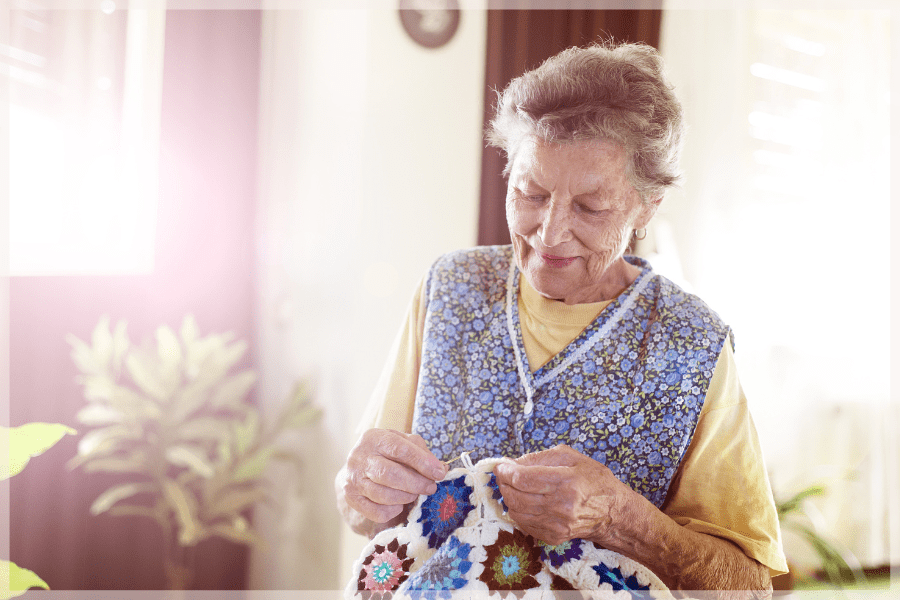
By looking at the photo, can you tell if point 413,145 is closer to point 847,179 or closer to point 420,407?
point 420,407

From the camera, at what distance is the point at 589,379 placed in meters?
1.03

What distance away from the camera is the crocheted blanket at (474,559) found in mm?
880

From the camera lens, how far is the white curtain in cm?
228

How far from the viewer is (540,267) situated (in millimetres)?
1020

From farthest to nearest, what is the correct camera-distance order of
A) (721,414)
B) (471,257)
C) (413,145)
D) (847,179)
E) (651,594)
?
(847,179) → (413,145) → (471,257) → (721,414) → (651,594)

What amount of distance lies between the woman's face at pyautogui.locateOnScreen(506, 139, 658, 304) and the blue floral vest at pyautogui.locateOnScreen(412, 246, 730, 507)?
11 cm

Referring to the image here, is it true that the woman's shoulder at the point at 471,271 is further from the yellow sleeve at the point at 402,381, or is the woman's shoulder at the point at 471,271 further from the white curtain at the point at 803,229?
the white curtain at the point at 803,229

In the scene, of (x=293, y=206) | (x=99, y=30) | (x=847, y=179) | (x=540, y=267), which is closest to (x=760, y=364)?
(x=847, y=179)

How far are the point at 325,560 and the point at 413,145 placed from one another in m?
1.57

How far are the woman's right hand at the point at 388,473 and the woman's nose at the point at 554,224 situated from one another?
0.39 meters

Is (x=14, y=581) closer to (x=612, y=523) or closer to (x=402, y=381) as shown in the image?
(x=402, y=381)

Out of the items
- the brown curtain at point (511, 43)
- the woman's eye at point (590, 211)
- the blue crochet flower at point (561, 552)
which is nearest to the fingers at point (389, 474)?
the blue crochet flower at point (561, 552)

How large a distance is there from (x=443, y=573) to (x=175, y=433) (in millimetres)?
1527

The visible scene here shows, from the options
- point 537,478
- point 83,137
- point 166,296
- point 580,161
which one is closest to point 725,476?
point 537,478
